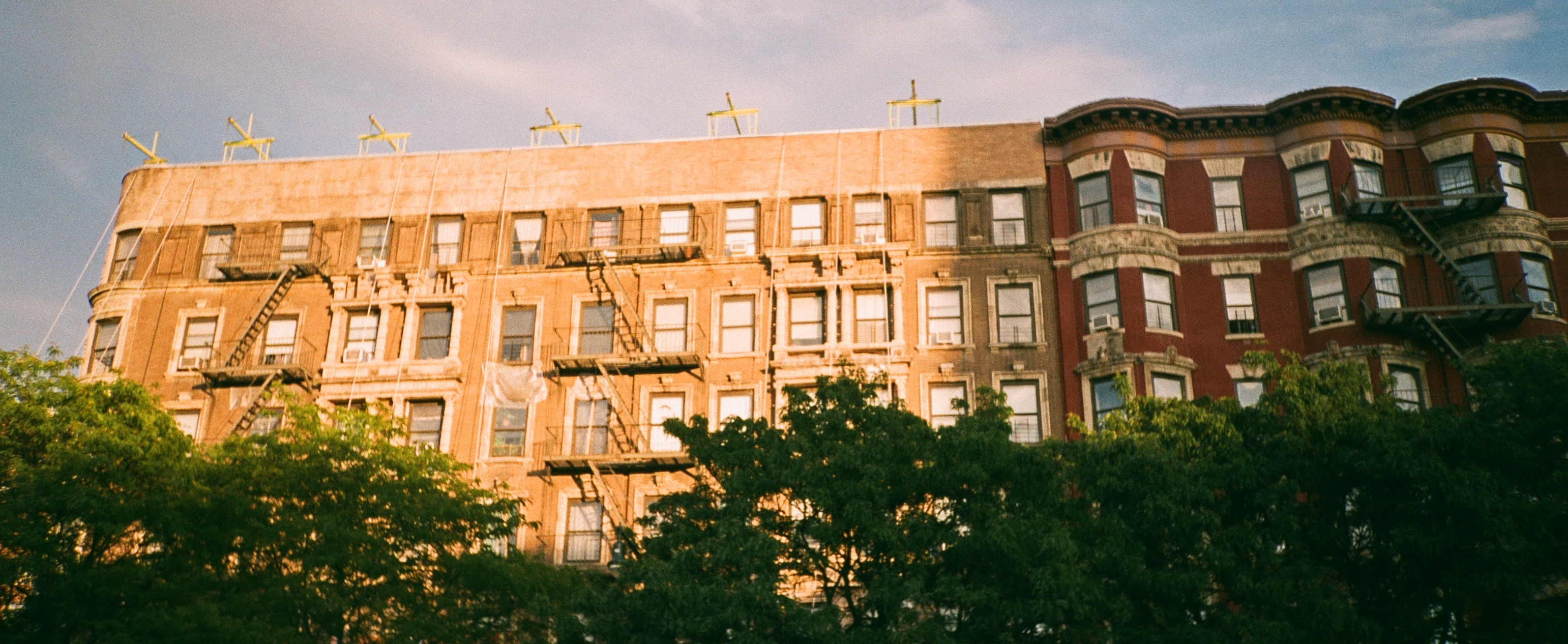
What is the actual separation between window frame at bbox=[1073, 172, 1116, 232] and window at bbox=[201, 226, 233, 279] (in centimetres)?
2656

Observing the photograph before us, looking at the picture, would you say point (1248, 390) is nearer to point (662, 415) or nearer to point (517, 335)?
point (662, 415)

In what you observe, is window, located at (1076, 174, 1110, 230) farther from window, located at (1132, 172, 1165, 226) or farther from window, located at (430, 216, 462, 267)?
window, located at (430, 216, 462, 267)

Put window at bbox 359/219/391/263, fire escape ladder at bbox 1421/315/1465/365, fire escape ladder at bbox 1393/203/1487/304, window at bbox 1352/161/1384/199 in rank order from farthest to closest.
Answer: window at bbox 359/219/391/263
window at bbox 1352/161/1384/199
fire escape ladder at bbox 1393/203/1487/304
fire escape ladder at bbox 1421/315/1465/365

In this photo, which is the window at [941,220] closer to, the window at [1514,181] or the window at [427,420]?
the window at [427,420]

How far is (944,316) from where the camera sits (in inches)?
1500

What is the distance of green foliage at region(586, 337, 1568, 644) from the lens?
2205 cm

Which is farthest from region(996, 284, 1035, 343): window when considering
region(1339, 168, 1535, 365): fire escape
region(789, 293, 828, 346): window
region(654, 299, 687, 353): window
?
region(654, 299, 687, 353): window

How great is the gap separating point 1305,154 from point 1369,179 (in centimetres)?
193

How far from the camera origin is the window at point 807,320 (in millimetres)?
38250

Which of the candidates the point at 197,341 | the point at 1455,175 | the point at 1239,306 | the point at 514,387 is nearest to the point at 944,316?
the point at 1239,306

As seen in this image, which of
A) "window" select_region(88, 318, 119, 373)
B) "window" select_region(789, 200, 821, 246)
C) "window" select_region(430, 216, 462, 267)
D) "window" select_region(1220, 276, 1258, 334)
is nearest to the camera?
"window" select_region(1220, 276, 1258, 334)

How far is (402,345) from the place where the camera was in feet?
128

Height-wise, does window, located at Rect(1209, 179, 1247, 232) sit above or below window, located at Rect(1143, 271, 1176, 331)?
above

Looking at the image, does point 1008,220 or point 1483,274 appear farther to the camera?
point 1008,220
